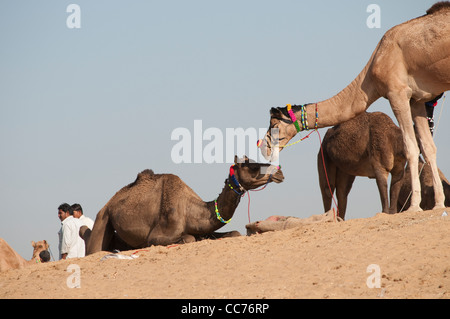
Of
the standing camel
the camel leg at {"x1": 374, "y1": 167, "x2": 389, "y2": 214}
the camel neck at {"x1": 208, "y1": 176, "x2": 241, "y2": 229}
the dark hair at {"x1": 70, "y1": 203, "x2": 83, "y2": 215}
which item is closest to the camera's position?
the standing camel

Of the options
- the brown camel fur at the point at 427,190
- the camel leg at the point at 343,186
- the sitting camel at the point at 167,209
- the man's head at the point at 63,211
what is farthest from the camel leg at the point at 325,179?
the man's head at the point at 63,211

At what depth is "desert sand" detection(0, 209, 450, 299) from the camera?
22.4 feet

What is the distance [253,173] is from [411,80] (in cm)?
307

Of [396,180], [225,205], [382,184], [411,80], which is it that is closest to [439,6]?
[411,80]

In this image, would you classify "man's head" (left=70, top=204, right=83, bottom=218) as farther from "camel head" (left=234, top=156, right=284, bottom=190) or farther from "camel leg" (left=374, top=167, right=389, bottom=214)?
"camel leg" (left=374, top=167, right=389, bottom=214)

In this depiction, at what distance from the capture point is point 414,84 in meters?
10.6

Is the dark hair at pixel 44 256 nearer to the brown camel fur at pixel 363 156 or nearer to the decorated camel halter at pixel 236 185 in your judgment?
the decorated camel halter at pixel 236 185

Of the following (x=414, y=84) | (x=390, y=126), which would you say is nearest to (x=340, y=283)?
(x=414, y=84)

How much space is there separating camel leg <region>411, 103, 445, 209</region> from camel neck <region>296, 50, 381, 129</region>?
686 millimetres

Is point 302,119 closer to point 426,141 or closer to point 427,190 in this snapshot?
point 426,141

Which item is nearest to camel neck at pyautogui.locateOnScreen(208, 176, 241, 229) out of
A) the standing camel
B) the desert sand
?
the standing camel

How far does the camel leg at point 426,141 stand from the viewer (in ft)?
33.4
